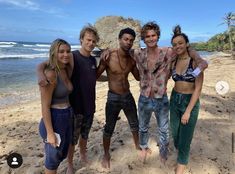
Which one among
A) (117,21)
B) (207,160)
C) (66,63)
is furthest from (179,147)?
(117,21)

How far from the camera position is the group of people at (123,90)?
12.3 feet

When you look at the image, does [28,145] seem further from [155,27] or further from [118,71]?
[155,27]

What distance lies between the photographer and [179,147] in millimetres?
4500

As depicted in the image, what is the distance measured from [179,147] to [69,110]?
5.63 feet

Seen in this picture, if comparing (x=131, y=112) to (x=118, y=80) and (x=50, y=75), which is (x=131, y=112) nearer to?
(x=118, y=80)

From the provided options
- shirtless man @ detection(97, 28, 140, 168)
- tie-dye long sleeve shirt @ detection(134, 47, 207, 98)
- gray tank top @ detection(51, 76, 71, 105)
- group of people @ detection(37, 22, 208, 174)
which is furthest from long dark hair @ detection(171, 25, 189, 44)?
gray tank top @ detection(51, 76, 71, 105)

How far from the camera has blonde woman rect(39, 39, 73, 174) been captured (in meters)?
3.62

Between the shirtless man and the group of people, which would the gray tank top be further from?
the shirtless man

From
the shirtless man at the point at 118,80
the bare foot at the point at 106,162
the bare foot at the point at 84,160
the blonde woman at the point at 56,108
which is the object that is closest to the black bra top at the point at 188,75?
the shirtless man at the point at 118,80

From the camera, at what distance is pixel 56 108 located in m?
3.77

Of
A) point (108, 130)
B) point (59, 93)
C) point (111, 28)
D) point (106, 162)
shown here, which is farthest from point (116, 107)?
point (111, 28)

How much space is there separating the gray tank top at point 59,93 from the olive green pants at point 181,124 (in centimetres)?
153

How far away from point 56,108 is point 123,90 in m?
1.25

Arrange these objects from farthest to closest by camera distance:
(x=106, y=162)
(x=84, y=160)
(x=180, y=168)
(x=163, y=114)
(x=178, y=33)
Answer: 1. (x=84, y=160)
2. (x=106, y=162)
3. (x=180, y=168)
4. (x=163, y=114)
5. (x=178, y=33)
